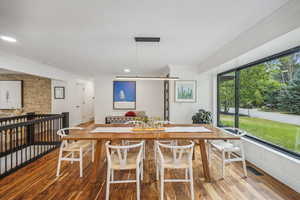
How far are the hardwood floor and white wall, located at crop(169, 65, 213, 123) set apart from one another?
6.82 ft

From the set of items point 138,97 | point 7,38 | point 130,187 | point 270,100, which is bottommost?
point 130,187

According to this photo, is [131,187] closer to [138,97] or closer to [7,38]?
[7,38]

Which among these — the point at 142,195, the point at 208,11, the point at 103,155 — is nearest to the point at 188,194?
the point at 142,195

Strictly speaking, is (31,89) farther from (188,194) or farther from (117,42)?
(188,194)

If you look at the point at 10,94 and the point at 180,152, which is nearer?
the point at 180,152

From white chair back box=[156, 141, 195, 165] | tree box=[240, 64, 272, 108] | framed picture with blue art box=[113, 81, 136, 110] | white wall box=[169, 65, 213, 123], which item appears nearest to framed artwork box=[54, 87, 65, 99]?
framed picture with blue art box=[113, 81, 136, 110]

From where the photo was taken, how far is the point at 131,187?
2.25 metres

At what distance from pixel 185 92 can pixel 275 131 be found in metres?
2.42

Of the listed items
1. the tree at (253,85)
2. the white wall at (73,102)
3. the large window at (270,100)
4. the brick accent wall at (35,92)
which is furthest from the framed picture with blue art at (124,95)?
the tree at (253,85)

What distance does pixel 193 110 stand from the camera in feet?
15.5

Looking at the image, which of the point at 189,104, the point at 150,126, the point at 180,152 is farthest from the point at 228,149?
the point at 189,104

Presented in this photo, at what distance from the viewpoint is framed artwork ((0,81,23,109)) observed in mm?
5613

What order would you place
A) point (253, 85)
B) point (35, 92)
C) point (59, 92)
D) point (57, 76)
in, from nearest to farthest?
point (253, 85) → point (57, 76) → point (35, 92) → point (59, 92)

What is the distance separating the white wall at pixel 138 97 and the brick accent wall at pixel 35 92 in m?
1.82
